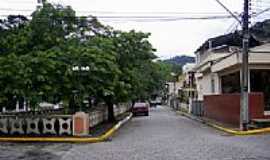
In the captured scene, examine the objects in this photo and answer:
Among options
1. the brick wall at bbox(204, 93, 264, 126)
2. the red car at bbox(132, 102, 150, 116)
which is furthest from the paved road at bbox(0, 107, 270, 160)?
the red car at bbox(132, 102, 150, 116)

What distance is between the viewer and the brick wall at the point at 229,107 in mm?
30641

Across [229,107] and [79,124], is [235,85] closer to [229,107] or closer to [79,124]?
[229,107]

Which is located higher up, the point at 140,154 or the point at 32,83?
the point at 32,83

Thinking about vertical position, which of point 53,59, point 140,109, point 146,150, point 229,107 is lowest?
point 146,150

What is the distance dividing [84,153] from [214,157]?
472 centimetres

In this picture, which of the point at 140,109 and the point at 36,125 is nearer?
the point at 36,125

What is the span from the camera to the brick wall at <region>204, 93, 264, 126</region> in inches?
1206

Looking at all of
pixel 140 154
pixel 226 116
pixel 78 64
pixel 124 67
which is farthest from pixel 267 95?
pixel 140 154

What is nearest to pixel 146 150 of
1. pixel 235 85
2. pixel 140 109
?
pixel 235 85

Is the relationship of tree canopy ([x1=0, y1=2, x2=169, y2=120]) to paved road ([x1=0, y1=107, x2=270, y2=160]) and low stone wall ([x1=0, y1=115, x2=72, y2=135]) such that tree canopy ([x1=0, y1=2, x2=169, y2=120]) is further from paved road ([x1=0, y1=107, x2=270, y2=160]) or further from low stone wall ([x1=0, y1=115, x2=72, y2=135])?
paved road ([x1=0, y1=107, x2=270, y2=160])

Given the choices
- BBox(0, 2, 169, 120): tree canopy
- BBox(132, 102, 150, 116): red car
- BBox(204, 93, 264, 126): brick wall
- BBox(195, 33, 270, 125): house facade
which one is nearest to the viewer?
BBox(0, 2, 169, 120): tree canopy

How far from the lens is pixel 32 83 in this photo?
25.0 metres

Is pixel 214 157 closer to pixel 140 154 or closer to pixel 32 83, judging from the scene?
pixel 140 154

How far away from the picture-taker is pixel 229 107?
34.4m
